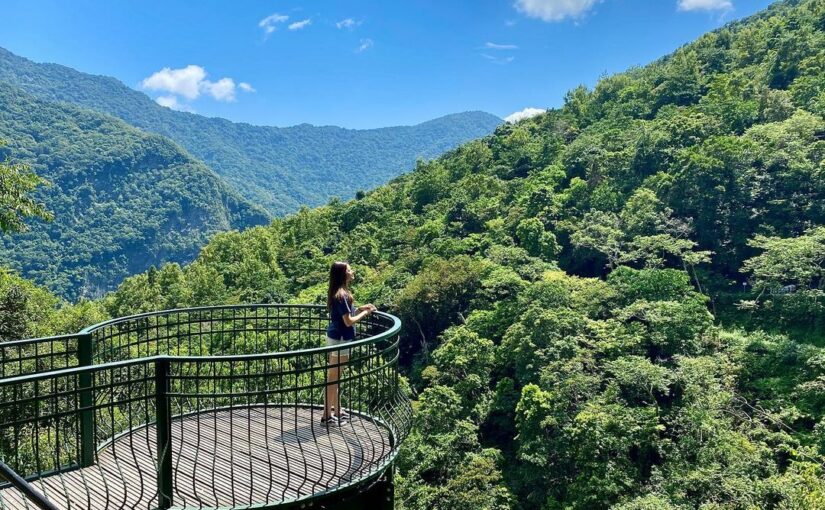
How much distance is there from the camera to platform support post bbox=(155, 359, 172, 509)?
3125mm

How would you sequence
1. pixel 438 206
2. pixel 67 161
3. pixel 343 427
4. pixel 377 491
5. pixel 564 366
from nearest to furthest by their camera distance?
pixel 377 491 < pixel 343 427 < pixel 564 366 < pixel 438 206 < pixel 67 161

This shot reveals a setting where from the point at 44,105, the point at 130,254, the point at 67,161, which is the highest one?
the point at 44,105

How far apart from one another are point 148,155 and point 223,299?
11620 centimetres

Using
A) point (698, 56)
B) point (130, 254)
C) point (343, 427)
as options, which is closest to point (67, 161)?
point (130, 254)

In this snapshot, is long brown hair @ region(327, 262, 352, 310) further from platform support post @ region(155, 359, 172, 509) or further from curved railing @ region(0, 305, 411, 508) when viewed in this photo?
platform support post @ region(155, 359, 172, 509)

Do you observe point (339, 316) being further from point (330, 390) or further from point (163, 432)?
point (163, 432)

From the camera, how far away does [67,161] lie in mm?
128250

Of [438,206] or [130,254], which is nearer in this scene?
[438,206]

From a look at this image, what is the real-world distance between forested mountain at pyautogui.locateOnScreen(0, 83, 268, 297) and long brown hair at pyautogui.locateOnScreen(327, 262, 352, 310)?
342ft

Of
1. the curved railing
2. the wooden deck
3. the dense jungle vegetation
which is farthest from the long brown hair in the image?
the dense jungle vegetation

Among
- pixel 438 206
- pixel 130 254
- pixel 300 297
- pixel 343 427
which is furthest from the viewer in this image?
pixel 130 254

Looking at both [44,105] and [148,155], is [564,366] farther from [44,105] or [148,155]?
[44,105]

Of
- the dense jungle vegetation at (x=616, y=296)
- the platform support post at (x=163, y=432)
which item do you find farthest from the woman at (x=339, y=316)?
the dense jungle vegetation at (x=616, y=296)

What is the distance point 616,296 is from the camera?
94.2ft
